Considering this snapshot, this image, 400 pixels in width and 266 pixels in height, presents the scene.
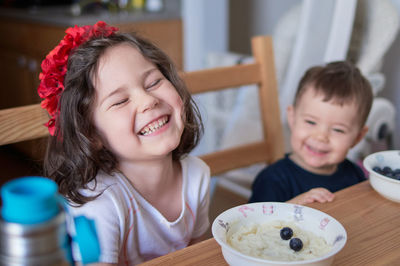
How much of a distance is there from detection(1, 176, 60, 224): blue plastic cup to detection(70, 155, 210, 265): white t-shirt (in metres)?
0.46

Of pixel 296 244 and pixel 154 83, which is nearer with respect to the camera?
pixel 296 244

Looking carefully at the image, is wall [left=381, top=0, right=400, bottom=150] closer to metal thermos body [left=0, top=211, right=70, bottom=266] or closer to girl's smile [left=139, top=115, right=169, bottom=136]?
girl's smile [left=139, top=115, right=169, bottom=136]

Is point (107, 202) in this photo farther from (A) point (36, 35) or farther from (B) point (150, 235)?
(A) point (36, 35)

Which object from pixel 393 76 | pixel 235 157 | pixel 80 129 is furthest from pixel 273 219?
pixel 393 76

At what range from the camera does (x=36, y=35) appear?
2.99 metres

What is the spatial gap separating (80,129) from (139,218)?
228 millimetres

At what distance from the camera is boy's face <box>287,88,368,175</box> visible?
4.40 ft

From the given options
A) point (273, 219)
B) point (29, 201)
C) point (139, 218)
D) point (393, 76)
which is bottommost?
point (393, 76)

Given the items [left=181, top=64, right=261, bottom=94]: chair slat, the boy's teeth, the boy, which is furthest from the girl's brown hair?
the boy

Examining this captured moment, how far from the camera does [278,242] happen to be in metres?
0.73

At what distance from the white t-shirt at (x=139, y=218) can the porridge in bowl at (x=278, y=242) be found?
0.28 metres

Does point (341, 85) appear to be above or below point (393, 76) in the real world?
above

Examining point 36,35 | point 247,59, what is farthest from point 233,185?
point 36,35

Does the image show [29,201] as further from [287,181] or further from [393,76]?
[393,76]
